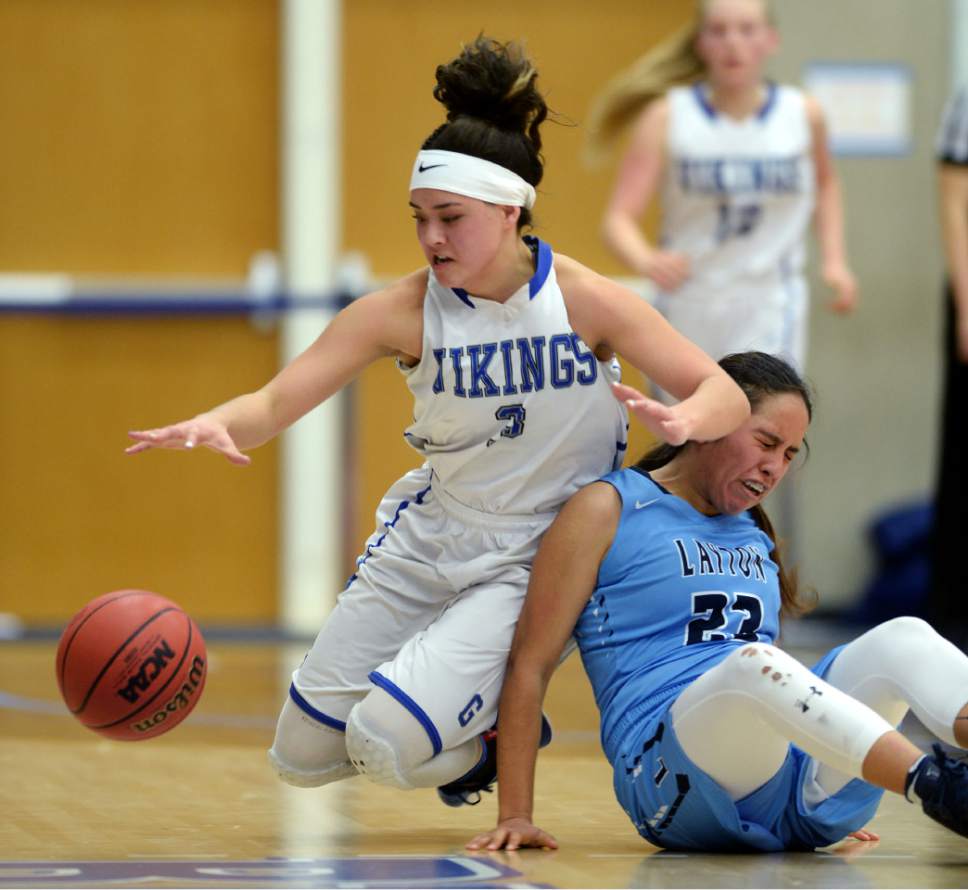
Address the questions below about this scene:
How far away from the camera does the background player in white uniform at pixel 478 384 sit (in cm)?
346

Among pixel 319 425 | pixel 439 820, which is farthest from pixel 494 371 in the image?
pixel 319 425

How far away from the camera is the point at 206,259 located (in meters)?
8.62

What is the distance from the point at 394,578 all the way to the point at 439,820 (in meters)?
0.50

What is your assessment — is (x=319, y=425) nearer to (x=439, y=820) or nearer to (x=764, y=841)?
(x=439, y=820)

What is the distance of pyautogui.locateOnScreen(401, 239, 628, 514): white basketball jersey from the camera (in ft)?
11.6

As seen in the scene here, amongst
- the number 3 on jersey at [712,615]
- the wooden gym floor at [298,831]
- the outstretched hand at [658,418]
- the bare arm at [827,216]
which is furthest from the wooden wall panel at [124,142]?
the outstretched hand at [658,418]

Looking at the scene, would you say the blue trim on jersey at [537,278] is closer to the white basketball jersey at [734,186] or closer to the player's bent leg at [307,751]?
the player's bent leg at [307,751]

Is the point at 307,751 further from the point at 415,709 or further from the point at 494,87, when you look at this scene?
the point at 494,87

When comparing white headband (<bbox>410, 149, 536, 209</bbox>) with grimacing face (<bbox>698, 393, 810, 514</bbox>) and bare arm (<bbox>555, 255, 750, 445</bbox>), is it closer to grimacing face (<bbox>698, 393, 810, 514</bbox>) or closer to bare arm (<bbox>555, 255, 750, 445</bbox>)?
bare arm (<bbox>555, 255, 750, 445</bbox>)

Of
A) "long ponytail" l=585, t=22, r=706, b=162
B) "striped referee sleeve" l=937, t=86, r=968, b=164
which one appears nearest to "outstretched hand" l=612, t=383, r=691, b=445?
"striped referee sleeve" l=937, t=86, r=968, b=164

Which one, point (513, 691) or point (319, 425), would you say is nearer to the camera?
point (513, 691)

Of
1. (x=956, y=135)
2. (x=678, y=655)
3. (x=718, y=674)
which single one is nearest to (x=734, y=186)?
(x=956, y=135)

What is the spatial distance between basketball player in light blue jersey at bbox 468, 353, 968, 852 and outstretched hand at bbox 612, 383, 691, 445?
277mm

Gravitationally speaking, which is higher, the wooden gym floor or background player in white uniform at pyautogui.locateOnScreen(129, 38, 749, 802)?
background player in white uniform at pyautogui.locateOnScreen(129, 38, 749, 802)
